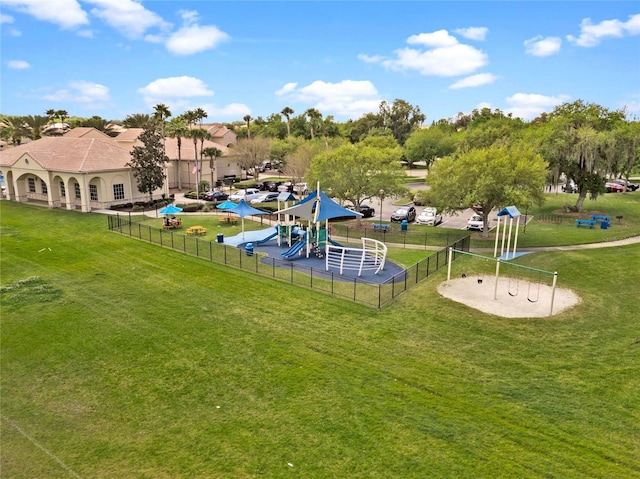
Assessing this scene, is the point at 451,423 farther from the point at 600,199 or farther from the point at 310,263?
the point at 600,199

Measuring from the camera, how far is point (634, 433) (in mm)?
12312

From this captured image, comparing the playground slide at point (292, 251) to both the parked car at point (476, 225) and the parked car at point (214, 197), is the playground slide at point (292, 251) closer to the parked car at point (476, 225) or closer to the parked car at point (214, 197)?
the parked car at point (476, 225)

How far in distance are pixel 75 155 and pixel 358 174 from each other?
29316 millimetres

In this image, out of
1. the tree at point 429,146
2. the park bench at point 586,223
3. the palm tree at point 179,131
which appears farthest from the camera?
the tree at point 429,146

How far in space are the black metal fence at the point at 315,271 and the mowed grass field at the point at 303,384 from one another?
97 centimetres

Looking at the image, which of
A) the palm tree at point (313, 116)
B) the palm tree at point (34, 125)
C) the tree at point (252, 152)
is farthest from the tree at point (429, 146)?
the palm tree at point (34, 125)

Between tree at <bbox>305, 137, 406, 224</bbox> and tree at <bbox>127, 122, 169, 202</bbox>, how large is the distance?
59.7ft

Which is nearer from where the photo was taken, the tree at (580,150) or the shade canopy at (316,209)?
the shade canopy at (316,209)

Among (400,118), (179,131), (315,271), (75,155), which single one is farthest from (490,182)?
(400,118)

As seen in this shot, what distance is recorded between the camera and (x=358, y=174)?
128ft

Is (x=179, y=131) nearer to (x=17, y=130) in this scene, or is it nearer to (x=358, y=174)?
(x=17, y=130)

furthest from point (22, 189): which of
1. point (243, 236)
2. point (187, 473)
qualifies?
point (187, 473)

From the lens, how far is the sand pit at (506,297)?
20.9 metres

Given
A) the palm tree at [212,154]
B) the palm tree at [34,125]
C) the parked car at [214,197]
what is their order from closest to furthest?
the parked car at [214,197] < the palm tree at [212,154] < the palm tree at [34,125]
